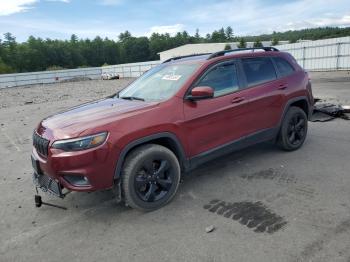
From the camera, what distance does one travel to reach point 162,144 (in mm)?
4121

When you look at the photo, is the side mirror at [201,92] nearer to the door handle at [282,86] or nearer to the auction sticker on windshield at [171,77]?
the auction sticker on windshield at [171,77]

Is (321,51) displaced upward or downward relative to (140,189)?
upward

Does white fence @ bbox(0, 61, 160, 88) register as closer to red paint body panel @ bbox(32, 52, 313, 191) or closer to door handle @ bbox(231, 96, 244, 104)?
red paint body panel @ bbox(32, 52, 313, 191)

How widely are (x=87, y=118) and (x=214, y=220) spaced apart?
186 centimetres

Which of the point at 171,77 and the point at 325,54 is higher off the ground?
the point at 325,54

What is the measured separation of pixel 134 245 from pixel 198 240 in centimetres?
64

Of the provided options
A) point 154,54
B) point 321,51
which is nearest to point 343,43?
point 321,51

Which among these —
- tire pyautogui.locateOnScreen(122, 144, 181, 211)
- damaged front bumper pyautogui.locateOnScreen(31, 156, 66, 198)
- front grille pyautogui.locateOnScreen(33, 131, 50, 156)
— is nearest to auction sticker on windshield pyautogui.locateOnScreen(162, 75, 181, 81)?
tire pyautogui.locateOnScreen(122, 144, 181, 211)

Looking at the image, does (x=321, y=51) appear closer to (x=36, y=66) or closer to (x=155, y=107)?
(x=155, y=107)

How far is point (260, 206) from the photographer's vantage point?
3.80 metres

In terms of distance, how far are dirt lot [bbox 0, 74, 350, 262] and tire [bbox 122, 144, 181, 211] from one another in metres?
0.17

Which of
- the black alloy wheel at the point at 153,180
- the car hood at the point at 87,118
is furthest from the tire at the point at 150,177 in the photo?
the car hood at the point at 87,118

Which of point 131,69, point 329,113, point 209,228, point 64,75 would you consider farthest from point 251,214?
point 64,75

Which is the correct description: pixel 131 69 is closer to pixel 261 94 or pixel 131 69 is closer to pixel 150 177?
pixel 261 94
